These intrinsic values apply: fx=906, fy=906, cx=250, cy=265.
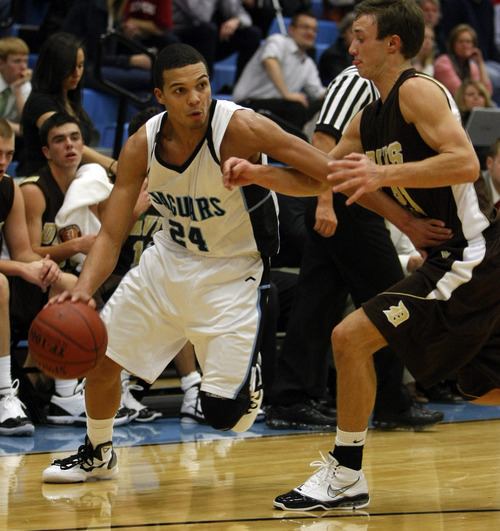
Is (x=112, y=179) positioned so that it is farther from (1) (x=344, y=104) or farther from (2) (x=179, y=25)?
(2) (x=179, y=25)

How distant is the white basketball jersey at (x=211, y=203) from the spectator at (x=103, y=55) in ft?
14.0

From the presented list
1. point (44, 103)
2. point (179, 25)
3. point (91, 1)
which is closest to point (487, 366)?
point (44, 103)

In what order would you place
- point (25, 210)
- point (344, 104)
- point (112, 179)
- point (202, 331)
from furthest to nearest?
1. point (112, 179)
2. point (25, 210)
3. point (344, 104)
4. point (202, 331)

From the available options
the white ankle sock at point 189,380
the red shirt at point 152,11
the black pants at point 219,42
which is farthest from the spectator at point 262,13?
the white ankle sock at point 189,380

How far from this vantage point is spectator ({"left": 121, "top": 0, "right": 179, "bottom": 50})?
840 cm

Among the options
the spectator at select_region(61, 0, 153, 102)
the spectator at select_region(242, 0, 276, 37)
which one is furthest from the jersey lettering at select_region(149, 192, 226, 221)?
the spectator at select_region(242, 0, 276, 37)

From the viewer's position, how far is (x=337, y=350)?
355cm

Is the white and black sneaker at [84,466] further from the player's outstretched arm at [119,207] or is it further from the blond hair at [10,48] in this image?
the blond hair at [10,48]

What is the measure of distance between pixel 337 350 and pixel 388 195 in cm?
74

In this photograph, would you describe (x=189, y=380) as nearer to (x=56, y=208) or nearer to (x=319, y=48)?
(x=56, y=208)

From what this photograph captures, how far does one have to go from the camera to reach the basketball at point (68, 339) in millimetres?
3432

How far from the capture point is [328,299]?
538 centimetres

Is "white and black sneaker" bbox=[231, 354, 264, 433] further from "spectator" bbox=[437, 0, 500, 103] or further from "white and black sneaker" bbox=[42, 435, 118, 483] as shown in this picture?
"spectator" bbox=[437, 0, 500, 103]

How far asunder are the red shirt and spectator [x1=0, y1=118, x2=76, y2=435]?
3603 millimetres
